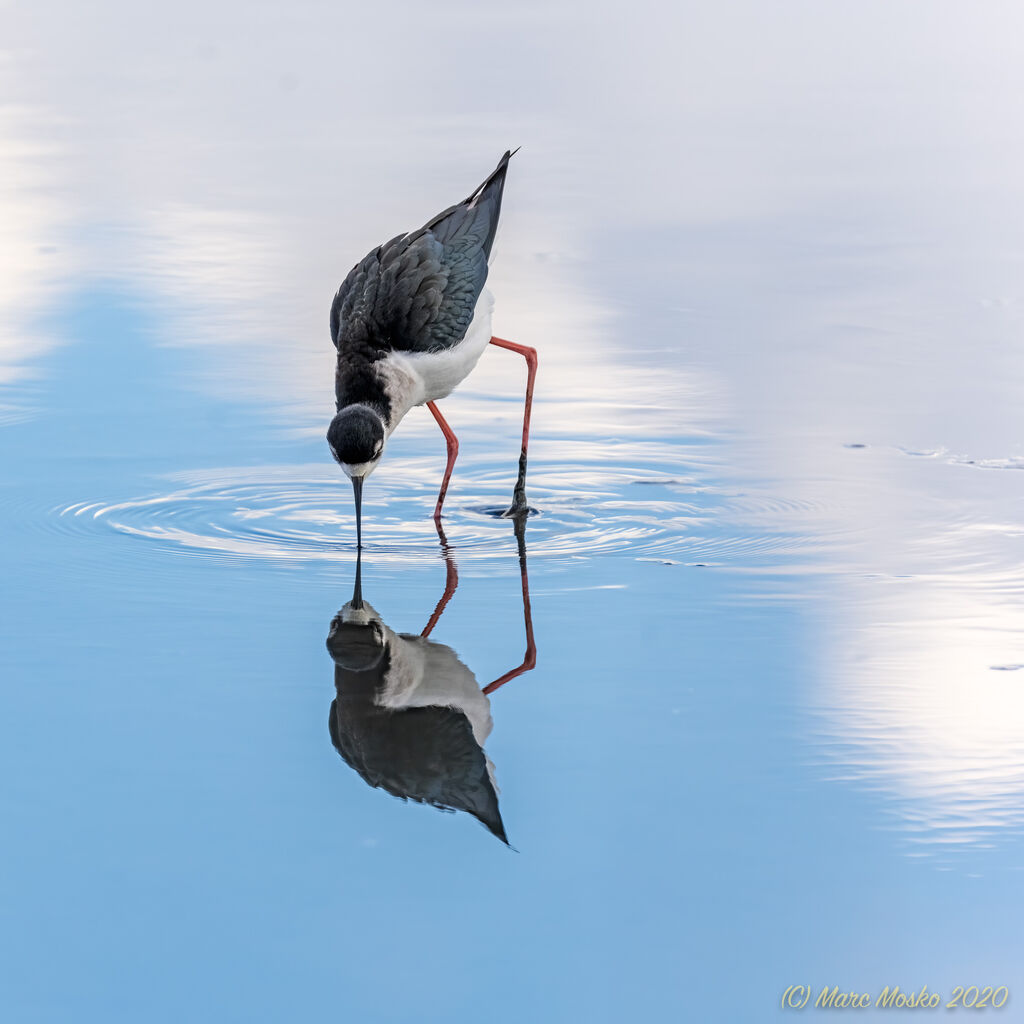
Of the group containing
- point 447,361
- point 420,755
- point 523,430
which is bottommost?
point 523,430

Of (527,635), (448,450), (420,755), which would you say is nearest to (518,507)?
(448,450)

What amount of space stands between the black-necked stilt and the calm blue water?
40 cm

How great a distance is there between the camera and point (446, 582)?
6691 mm

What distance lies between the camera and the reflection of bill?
16.4 ft

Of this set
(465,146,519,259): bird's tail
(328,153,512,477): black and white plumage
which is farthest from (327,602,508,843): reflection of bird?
(465,146,519,259): bird's tail

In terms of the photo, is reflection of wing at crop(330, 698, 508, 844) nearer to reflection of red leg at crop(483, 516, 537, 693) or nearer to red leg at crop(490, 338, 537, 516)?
reflection of red leg at crop(483, 516, 537, 693)

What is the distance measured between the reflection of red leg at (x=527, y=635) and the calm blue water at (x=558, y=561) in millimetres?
37

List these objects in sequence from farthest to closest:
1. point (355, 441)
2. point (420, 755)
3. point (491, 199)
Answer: point (491, 199)
point (355, 441)
point (420, 755)

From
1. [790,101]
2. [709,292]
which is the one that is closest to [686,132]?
[790,101]

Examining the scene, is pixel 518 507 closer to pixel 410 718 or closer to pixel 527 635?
pixel 527 635

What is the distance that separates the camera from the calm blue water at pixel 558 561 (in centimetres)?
426

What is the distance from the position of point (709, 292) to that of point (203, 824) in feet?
23.0

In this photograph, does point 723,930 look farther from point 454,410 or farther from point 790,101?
point 790,101

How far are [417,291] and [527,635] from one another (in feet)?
7.74
